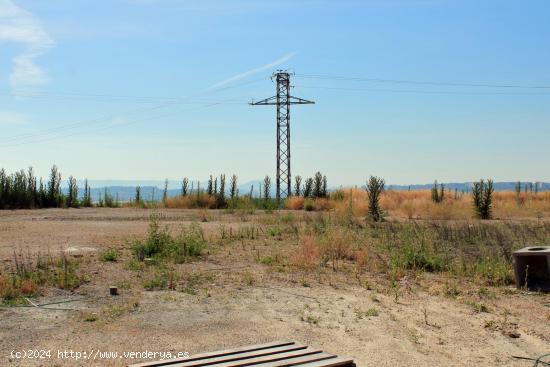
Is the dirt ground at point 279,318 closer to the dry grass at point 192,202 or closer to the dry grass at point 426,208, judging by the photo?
the dry grass at point 426,208

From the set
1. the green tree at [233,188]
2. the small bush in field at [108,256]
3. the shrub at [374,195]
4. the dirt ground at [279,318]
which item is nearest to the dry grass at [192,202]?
the green tree at [233,188]

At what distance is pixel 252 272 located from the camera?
1091 centimetres

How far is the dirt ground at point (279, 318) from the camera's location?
21.6 feet

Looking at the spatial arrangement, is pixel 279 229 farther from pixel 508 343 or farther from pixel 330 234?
pixel 508 343

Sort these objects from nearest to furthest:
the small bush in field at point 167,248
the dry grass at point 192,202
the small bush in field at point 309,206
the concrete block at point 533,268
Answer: the concrete block at point 533,268
the small bush in field at point 167,248
the small bush in field at point 309,206
the dry grass at point 192,202

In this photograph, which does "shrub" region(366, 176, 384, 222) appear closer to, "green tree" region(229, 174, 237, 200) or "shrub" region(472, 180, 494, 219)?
"shrub" region(472, 180, 494, 219)

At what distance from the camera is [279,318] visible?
7859mm

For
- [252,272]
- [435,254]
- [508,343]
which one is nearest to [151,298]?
A: [252,272]

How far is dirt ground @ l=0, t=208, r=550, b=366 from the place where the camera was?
259 inches

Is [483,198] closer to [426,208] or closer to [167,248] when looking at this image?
[426,208]

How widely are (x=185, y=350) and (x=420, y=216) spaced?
781 inches

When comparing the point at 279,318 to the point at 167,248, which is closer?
the point at 279,318

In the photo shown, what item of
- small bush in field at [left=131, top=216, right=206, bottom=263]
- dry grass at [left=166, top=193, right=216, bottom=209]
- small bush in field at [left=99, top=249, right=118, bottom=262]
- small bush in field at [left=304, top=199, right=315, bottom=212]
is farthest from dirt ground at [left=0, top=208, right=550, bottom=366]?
dry grass at [left=166, top=193, right=216, bottom=209]

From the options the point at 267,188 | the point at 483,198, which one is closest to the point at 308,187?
the point at 267,188
